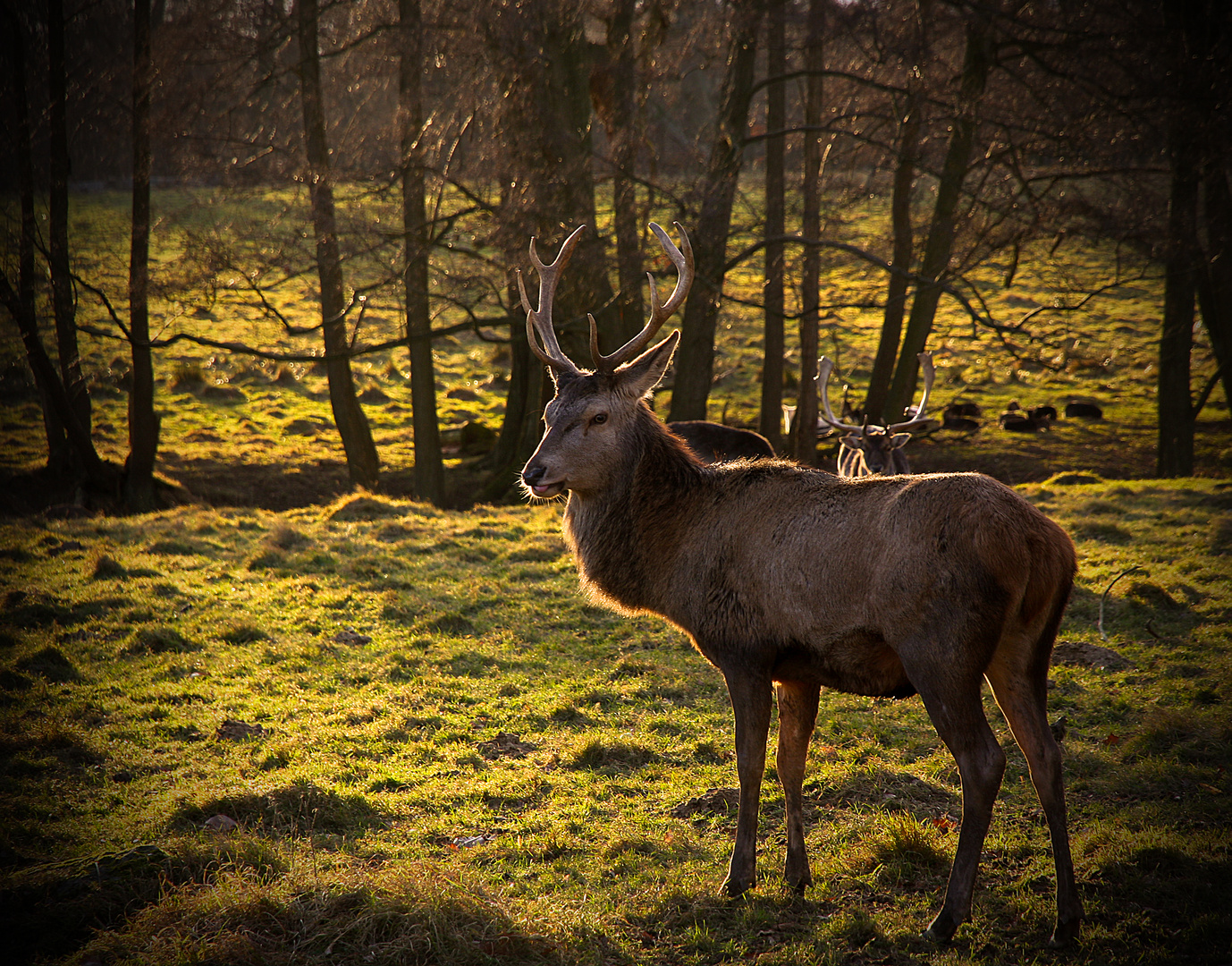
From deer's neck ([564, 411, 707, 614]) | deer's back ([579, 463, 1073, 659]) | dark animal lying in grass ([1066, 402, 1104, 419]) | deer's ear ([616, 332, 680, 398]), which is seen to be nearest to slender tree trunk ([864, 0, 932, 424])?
dark animal lying in grass ([1066, 402, 1104, 419])

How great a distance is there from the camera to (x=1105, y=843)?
14.3 feet

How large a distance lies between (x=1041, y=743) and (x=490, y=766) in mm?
3514

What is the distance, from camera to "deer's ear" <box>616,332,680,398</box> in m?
5.05

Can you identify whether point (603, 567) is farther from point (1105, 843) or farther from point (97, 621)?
point (97, 621)

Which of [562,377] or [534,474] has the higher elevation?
[562,377]

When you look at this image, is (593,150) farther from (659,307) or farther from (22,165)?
(659,307)

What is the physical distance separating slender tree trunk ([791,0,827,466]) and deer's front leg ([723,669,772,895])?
10.8 m

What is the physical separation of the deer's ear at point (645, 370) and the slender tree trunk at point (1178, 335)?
12.4m

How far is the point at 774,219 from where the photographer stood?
15.0 m

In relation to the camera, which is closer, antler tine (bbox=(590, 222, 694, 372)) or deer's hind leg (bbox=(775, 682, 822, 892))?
deer's hind leg (bbox=(775, 682, 822, 892))

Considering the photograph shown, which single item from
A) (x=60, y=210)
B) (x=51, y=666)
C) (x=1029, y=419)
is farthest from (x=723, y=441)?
(x=1029, y=419)

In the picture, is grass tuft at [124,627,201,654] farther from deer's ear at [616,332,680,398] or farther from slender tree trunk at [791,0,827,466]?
slender tree trunk at [791,0,827,466]

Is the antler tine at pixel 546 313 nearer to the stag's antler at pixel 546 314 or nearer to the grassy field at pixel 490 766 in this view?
the stag's antler at pixel 546 314

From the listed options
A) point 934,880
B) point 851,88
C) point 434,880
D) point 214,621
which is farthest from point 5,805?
point 851,88
